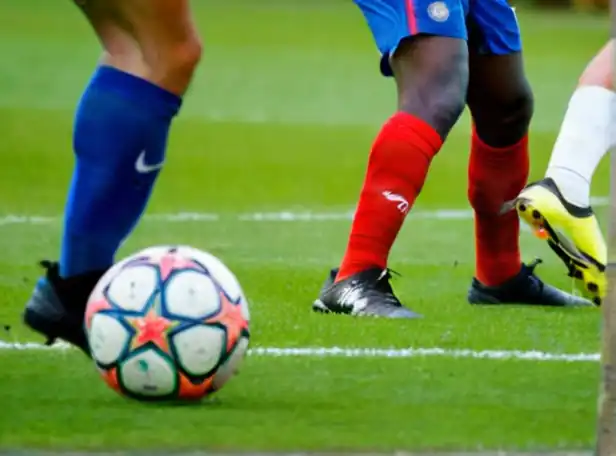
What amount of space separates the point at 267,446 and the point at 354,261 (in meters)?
2.03

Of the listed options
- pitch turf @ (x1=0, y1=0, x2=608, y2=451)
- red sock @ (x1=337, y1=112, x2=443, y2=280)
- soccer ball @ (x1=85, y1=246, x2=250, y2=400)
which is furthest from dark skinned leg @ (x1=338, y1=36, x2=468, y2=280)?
soccer ball @ (x1=85, y1=246, x2=250, y2=400)

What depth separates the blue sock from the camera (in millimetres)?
4633

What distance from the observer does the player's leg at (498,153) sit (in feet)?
20.1

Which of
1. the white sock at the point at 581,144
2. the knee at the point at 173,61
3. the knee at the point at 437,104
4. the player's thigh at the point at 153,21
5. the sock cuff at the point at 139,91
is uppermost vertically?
the player's thigh at the point at 153,21

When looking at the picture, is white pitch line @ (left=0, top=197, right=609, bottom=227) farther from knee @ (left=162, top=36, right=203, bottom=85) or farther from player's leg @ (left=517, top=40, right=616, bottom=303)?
knee @ (left=162, top=36, right=203, bottom=85)

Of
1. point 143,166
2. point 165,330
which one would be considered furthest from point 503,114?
point 165,330

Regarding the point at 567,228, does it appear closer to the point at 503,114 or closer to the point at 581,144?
the point at 581,144

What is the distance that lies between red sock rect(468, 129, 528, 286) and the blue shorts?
15.3 inches

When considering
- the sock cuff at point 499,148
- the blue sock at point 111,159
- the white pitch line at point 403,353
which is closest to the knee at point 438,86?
the sock cuff at point 499,148

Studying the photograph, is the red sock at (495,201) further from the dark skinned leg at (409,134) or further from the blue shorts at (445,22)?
the dark skinned leg at (409,134)

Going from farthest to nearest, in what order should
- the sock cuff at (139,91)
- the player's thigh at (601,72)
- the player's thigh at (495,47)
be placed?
1. the player's thigh at (495,47)
2. the player's thigh at (601,72)
3. the sock cuff at (139,91)

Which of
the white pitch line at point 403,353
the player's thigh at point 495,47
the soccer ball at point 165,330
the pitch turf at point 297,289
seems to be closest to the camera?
the pitch turf at point 297,289

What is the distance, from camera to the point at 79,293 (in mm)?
4820

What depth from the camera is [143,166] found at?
4.69 meters
